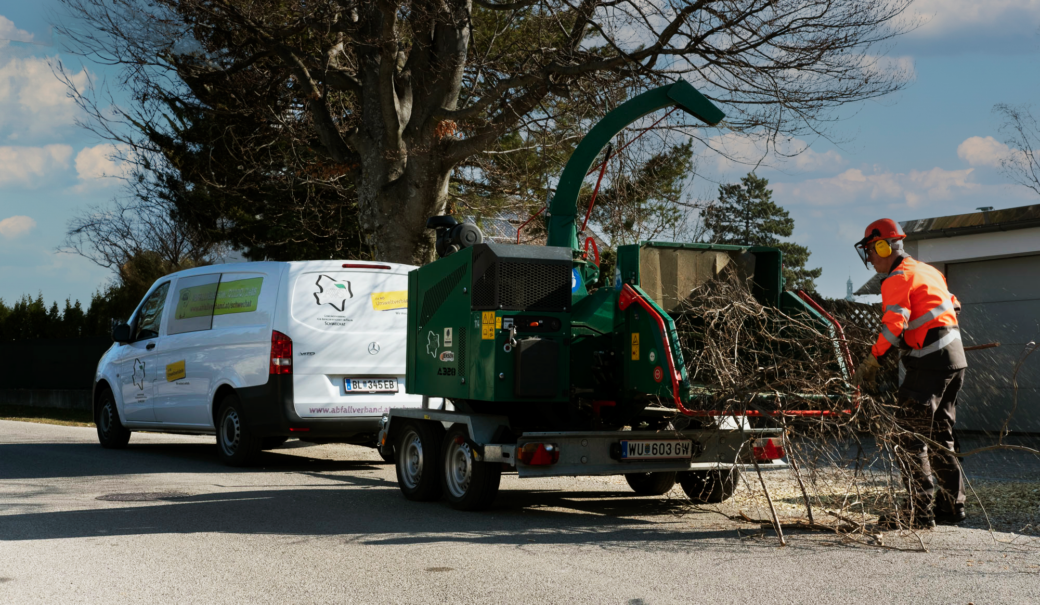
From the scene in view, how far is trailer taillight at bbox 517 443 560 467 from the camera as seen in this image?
22.4 feet

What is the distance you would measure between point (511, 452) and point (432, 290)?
1925 mm

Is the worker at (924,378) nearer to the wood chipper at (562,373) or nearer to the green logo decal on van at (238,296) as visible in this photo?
the wood chipper at (562,373)

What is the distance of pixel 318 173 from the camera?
18.6 meters

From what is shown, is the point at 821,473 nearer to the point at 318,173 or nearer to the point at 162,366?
the point at 162,366

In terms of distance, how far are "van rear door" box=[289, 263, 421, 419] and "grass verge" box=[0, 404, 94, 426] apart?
11.2 metres

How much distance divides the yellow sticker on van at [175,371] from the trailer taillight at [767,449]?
7061 millimetres

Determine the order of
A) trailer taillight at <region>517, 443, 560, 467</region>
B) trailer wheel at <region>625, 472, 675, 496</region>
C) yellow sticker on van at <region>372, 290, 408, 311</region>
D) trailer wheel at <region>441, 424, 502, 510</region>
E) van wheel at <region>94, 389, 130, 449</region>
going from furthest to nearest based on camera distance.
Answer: van wheel at <region>94, 389, 130, 449</region> → yellow sticker on van at <region>372, 290, 408, 311</region> → trailer wheel at <region>625, 472, 675, 496</region> → trailer wheel at <region>441, 424, 502, 510</region> → trailer taillight at <region>517, 443, 560, 467</region>

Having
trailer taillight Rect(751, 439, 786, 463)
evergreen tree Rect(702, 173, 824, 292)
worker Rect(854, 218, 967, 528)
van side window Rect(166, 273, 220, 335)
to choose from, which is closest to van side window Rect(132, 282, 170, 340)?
van side window Rect(166, 273, 220, 335)

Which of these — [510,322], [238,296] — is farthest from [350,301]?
[510,322]

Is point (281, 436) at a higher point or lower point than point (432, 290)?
lower

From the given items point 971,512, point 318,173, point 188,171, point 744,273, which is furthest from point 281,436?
point 188,171

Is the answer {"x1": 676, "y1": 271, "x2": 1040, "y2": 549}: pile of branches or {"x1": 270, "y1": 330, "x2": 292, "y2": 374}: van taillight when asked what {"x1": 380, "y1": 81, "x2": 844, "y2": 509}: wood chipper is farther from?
{"x1": 270, "y1": 330, "x2": 292, "y2": 374}: van taillight

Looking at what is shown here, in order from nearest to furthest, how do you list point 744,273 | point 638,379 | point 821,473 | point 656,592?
1. point 656,592
2. point 821,473
3. point 638,379
4. point 744,273

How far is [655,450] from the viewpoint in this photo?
23.2 ft
